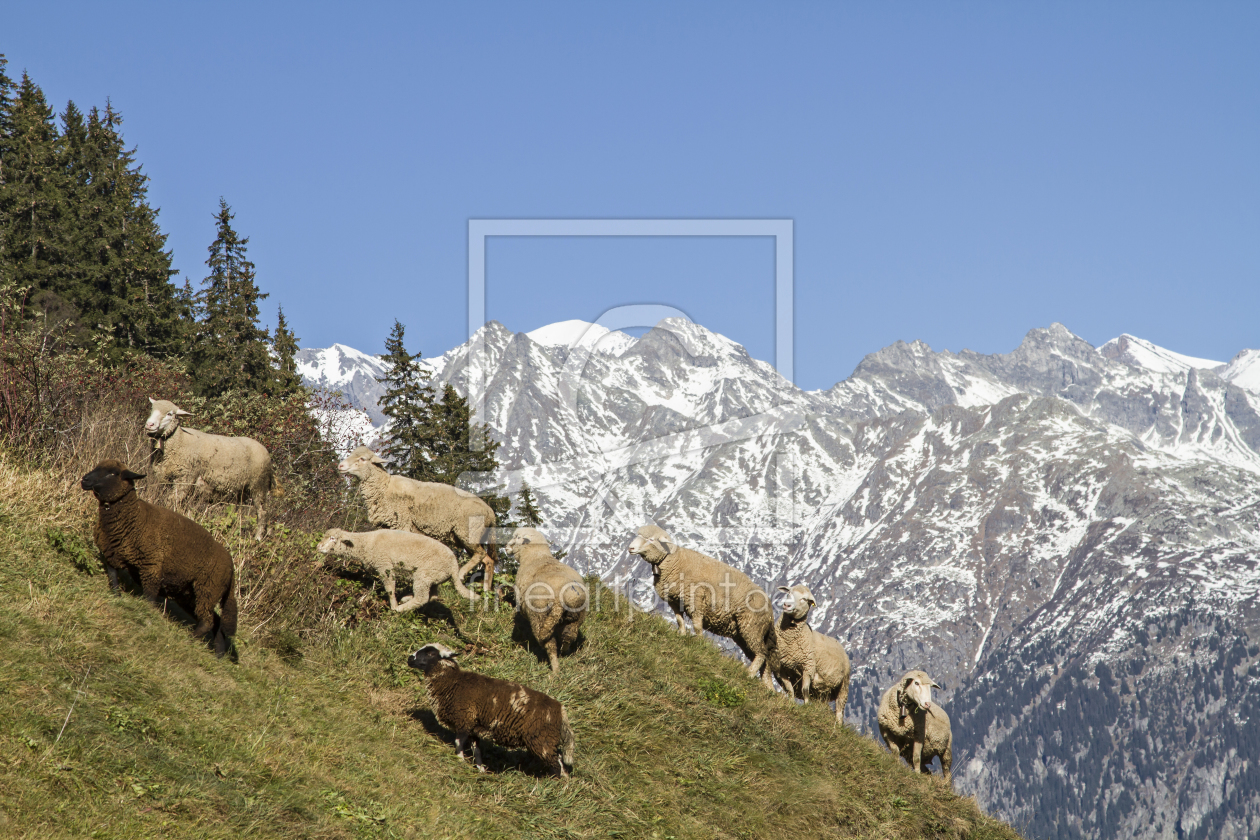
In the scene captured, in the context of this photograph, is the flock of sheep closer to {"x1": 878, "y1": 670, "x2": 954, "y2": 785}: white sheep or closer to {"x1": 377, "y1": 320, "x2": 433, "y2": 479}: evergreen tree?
{"x1": 878, "y1": 670, "x2": 954, "y2": 785}: white sheep

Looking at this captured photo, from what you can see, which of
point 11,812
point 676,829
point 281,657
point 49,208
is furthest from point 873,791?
point 49,208

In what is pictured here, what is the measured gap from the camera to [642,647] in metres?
15.8

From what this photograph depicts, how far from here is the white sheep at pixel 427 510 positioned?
52.2 ft

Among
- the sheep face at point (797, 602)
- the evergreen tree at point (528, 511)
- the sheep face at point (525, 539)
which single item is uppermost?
the sheep face at point (525, 539)

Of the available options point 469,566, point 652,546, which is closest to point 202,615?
point 469,566

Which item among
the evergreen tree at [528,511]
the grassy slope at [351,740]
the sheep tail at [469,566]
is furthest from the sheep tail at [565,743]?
the evergreen tree at [528,511]

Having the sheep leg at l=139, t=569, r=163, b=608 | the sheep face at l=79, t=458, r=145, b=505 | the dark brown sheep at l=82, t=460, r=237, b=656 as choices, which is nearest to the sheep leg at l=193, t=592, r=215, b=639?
the dark brown sheep at l=82, t=460, r=237, b=656

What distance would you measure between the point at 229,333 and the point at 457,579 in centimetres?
3358

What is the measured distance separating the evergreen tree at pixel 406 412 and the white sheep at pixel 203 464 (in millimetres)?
22019

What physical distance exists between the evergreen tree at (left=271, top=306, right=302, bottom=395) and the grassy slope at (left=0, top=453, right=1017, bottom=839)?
31788mm

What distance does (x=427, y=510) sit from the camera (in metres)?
16.0

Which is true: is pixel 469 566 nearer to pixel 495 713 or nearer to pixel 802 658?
pixel 495 713

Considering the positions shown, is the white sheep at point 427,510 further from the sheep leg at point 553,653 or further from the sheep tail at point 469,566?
the sheep leg at point 553,653

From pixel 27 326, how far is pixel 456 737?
67.9 ft
